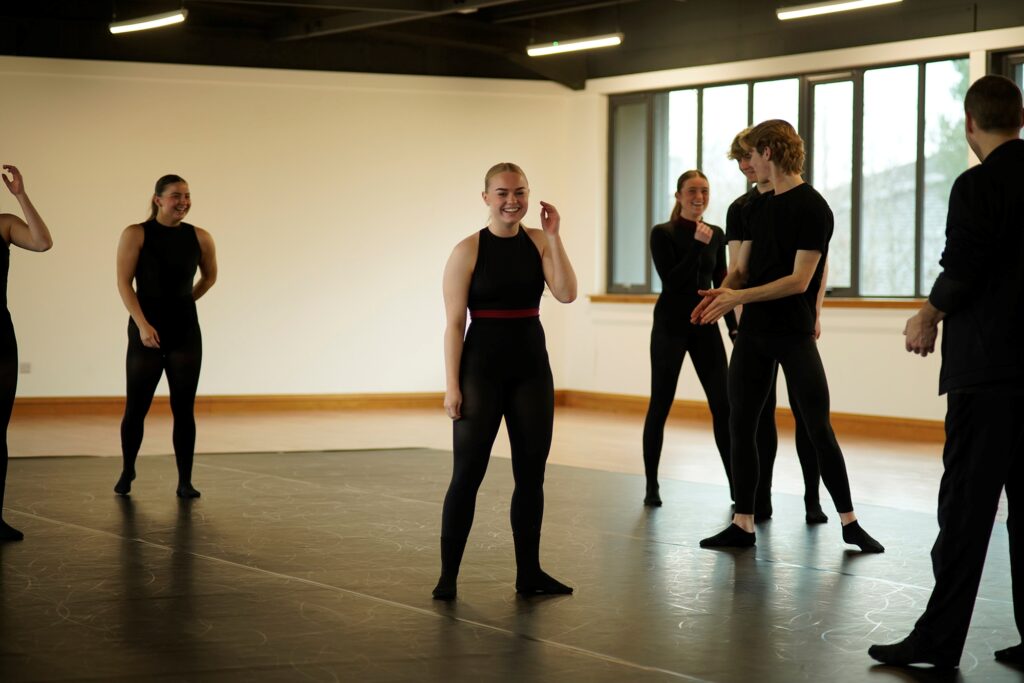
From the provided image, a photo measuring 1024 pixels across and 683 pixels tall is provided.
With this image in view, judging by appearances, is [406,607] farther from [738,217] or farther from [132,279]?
[132,279]

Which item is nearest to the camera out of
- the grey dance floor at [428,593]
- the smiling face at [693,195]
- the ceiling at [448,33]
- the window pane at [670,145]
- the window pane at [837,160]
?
the grey dance floor at [428,593]

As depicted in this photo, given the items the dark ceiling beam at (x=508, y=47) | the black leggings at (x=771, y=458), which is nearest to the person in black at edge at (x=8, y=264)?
the black leggings at (x=771, y=458)

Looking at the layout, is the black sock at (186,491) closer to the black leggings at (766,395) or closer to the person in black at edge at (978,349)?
the black leggings at (766,395)

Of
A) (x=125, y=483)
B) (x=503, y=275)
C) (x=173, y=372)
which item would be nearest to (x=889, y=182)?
(x=173, y=372)

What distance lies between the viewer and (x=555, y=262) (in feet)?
13.9

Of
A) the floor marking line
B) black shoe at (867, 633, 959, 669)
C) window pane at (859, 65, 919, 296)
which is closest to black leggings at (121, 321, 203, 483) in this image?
the floor marking line

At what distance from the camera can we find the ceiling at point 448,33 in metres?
9.90

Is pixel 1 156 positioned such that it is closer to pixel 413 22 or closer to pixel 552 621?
pixel 413 22

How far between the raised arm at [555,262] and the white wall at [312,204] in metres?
6.09

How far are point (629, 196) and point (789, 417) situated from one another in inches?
104

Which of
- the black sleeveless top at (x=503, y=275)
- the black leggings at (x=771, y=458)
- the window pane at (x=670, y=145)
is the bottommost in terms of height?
the black leggings at (x=771, y=458)

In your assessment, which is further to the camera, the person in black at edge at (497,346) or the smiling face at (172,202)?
the smiling face at (172,202)

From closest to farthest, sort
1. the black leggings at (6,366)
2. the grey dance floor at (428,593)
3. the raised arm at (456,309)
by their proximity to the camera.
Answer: the grey dance floor at (428,593), the raised arm at (456,309), the black leggings at (6,366)

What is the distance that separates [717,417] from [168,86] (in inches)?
266
